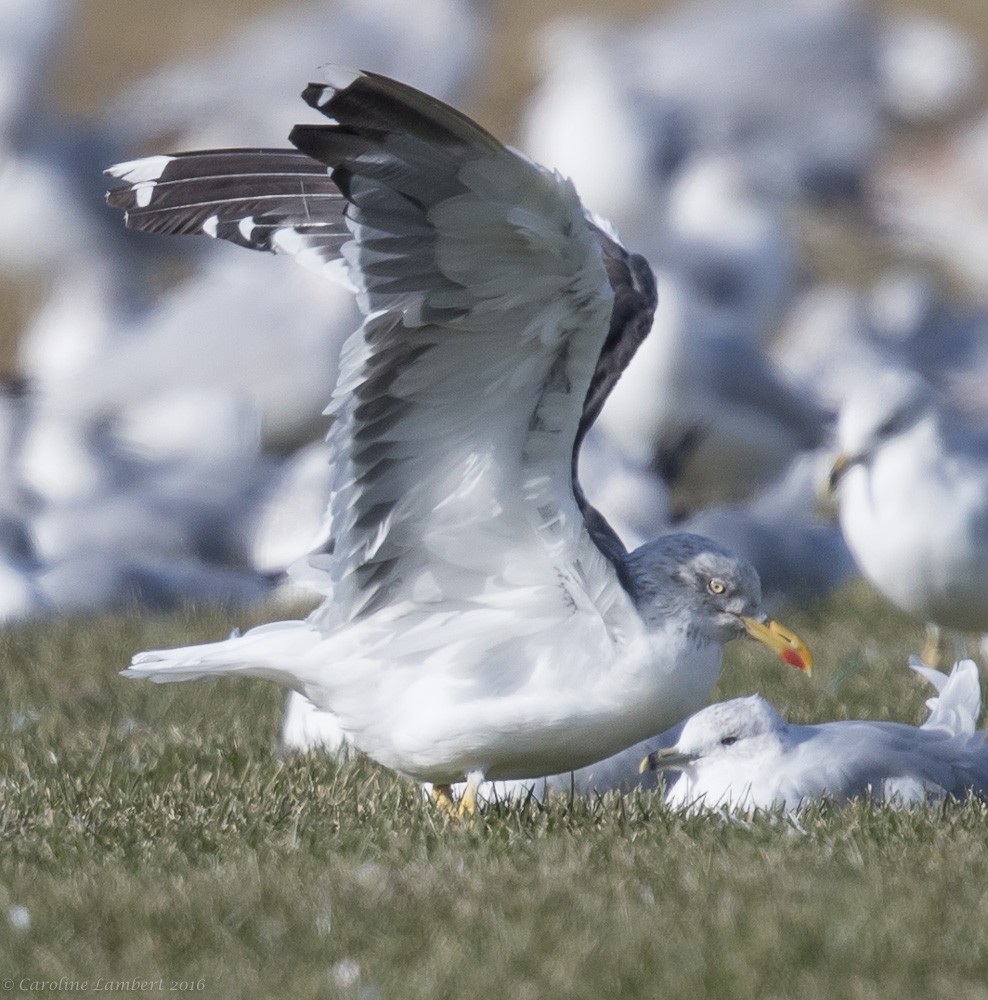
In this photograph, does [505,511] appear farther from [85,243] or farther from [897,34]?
[897,34]

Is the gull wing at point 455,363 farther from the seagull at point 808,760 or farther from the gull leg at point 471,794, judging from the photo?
the seagull at point 808,760

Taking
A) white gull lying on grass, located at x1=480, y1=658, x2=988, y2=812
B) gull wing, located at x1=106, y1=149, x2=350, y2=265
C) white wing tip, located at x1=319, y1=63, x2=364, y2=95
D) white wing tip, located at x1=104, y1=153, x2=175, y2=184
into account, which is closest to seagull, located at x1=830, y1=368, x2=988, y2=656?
white gull lying on grass, located at x1=480, y1=658, x2=988, y2=812

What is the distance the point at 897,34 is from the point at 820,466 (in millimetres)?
13018

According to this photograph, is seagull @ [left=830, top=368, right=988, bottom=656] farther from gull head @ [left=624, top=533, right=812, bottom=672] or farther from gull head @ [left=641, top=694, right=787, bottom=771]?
gull head @ [left=624, top=533, right=812, bottom=672]

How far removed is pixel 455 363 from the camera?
3.51 metres

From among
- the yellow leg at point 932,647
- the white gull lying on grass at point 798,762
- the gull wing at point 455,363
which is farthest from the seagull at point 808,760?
the yellow leg at point 932,647

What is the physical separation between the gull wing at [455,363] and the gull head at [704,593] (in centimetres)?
8

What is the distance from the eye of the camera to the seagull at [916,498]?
6273 millimetres

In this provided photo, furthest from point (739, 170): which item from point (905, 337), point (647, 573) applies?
point (647, 573)

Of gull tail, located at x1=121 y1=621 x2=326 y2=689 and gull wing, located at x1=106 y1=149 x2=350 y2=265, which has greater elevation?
gull wing, located at x1=106 y1=149 x2=350 y2=265

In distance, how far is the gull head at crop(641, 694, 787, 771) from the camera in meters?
4.11

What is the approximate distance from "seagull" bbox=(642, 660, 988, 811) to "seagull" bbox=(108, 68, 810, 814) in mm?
365

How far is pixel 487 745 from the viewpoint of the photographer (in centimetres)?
365

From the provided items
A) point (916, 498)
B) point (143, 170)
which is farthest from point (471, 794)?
point (916, 498)
